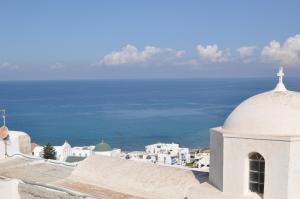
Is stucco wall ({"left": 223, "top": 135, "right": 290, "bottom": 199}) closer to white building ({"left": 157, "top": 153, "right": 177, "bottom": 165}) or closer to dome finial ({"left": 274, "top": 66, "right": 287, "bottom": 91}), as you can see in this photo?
dome finial ({"left": 274, "top": 66, "right": 287, "bottom": 91})

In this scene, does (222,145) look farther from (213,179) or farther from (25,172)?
(25,172)

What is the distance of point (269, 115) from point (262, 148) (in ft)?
2.71

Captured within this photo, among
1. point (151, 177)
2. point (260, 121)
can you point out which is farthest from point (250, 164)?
point (151, 177)

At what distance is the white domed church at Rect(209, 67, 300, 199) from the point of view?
8320 mm

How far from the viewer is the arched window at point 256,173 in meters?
8.80

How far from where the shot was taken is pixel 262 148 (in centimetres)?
857

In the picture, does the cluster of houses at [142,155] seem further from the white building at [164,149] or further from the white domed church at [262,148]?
the white domed church at [262,148]

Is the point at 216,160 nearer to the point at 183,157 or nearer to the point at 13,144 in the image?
the point at 13,144

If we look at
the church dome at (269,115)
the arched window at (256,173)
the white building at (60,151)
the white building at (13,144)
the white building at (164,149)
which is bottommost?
the white building at (164,149)

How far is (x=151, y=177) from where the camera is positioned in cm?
1162

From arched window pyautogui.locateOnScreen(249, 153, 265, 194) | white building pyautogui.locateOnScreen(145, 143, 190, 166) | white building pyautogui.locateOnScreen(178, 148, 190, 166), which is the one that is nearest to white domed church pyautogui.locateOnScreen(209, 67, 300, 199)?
arched window pyautogui.locateOnScreen(249, 153, 265, 194)

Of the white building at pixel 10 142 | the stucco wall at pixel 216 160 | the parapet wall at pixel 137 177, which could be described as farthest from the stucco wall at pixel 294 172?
the white building at pixel 10 142

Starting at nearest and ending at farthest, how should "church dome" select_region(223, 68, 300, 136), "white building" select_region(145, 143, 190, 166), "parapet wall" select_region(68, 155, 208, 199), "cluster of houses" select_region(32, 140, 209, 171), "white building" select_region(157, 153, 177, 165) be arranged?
"church dome" select_region(223, 68, 300, 136) → "parapet wall" select_region(68, 155, 208, 199) → "cluster of houses" select_region(32, 140, 209, 171) → "white building" select_region(145, 143, 190, 166) → "white building" select_region(157, 153, 177, 165)

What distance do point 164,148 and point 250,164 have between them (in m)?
36.2
